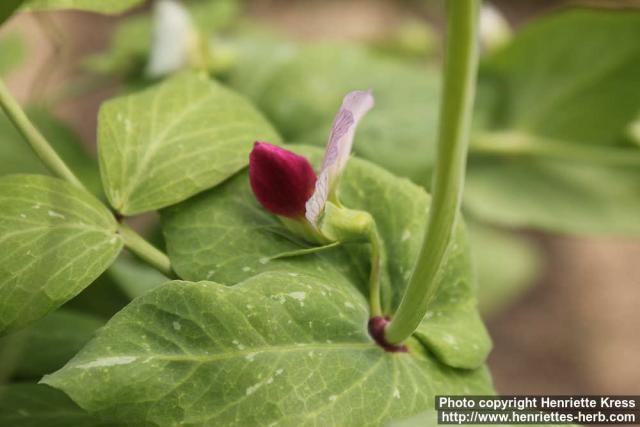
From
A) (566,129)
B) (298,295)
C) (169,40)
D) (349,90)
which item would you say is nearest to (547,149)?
(566,129)

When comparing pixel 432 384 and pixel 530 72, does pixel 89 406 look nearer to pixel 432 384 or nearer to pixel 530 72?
pixel 432 384

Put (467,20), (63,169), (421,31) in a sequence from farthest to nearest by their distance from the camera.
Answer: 1. (421,31)
2. (63,169)
3. (467,20)

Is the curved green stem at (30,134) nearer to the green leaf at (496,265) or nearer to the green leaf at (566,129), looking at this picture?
the green leaf at (566,129)

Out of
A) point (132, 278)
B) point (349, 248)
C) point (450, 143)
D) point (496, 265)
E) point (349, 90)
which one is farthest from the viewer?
point (496, 265)

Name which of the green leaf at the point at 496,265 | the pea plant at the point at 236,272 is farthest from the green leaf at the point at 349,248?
the green leaf at the point at 496,265

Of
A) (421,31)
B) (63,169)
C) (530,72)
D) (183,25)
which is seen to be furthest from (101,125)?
(421,31)

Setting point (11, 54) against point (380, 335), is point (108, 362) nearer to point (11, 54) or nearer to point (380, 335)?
point (380, 335)

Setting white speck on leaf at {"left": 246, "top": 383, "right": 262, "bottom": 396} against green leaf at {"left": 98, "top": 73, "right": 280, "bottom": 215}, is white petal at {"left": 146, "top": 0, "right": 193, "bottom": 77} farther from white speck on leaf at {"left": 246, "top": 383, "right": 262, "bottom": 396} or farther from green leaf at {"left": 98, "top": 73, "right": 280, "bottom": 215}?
white speck on leaf at {"left": 246, "top": 383, "right": 262, "bottom": 396}
